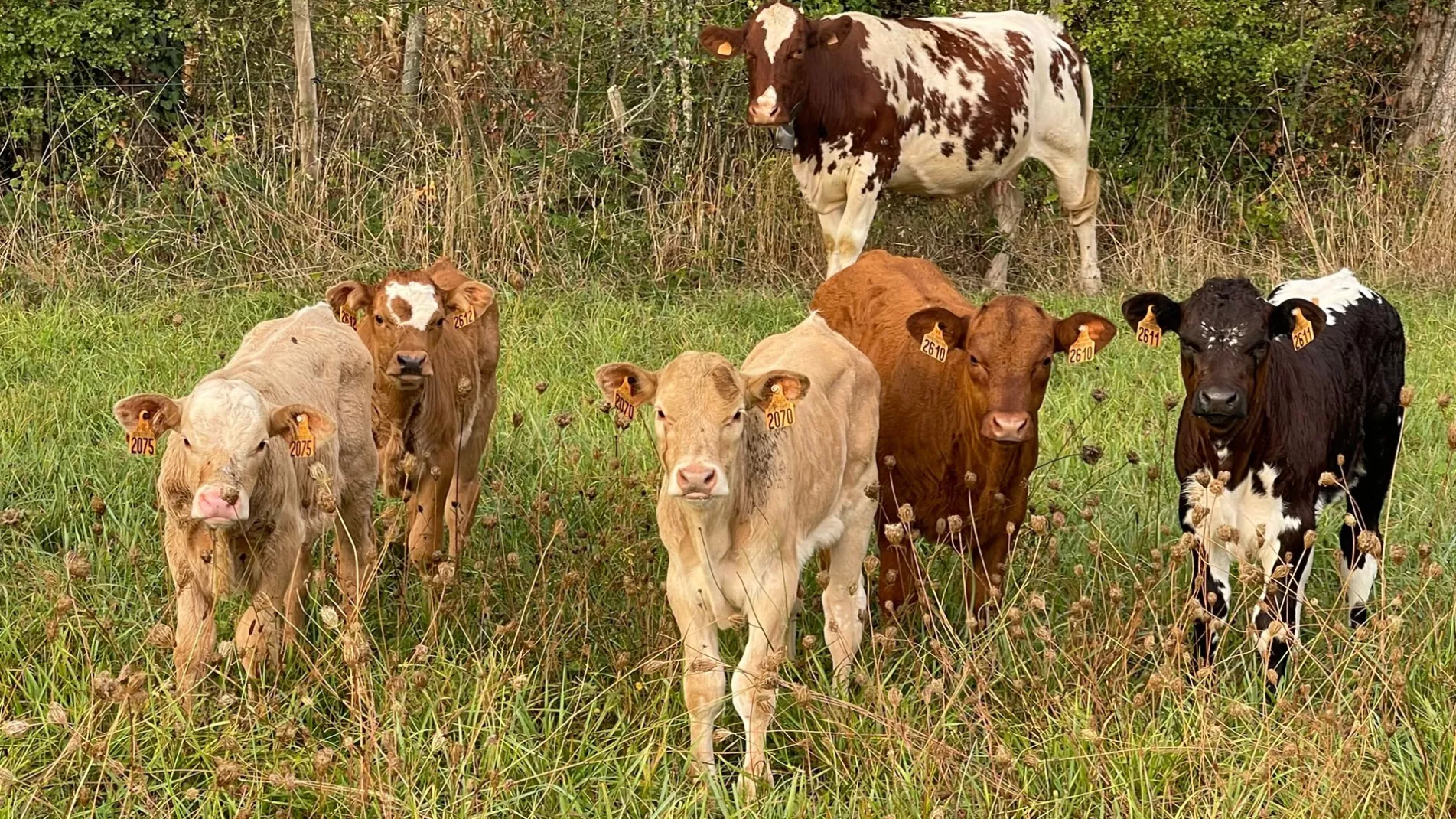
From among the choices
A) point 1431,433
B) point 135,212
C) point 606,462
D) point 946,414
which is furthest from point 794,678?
point 135,212

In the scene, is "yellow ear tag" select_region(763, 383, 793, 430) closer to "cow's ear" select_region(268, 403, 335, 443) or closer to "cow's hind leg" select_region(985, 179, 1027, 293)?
"cow's ear" select_region(268, 403, 335, 443)

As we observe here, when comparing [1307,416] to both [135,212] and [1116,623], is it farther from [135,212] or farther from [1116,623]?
[135,212]

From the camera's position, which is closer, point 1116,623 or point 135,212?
point 1116,623

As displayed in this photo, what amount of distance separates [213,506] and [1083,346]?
2828 mm

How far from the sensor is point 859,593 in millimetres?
5367

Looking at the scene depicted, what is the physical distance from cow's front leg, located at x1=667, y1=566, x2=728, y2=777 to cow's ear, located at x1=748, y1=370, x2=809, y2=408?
1.83 ft

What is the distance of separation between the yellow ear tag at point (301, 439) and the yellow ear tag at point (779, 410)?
1343mm

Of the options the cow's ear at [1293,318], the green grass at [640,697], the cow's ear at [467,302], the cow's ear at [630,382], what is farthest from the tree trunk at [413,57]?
the cow's ear at [1293,318]

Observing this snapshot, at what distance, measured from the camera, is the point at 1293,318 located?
5.31 m

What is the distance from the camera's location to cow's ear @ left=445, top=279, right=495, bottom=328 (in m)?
6.58

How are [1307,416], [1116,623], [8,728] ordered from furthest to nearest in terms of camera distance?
[1307,416] < [1116,623] < [8,728]

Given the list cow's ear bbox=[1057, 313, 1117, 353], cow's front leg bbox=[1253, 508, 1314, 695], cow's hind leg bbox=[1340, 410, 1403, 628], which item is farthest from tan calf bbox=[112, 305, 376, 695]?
cow's hind leg bbox=[1340, 410, 1403, 628]

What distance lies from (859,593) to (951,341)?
0.95 m

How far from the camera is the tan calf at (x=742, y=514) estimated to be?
14.6 feet
